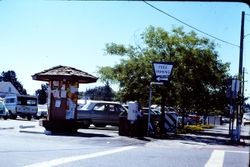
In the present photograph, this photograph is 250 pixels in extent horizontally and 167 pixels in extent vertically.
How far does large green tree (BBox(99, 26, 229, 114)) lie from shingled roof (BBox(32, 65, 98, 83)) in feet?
15.1

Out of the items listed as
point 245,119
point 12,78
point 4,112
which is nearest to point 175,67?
point 4,112

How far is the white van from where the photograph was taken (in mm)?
39469

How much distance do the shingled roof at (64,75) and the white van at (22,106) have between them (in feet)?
62.8

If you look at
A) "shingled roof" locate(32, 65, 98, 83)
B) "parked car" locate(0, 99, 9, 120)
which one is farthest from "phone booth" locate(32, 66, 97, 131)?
"parked car" locate(0, 99, 9, 120)

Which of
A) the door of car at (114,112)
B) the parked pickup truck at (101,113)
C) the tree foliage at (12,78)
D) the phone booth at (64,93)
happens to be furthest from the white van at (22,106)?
the tree foliage at (12,78)

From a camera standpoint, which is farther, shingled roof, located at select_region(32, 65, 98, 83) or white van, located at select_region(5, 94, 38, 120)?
white van, located at select_region(5, 94, 38, 120)

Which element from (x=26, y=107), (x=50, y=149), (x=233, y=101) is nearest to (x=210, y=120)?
(x=26, y=107)

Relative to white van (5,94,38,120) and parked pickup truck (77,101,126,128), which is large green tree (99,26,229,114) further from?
white van (5,94,38,120)

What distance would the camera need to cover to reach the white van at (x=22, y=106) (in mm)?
39469

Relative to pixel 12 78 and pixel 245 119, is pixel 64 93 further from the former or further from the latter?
pixel 12 78

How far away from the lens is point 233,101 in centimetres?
2038

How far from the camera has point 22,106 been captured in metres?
39.6

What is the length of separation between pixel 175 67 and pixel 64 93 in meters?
6.91

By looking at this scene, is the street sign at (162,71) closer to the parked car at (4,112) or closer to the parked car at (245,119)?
the parked car at (4,112)
